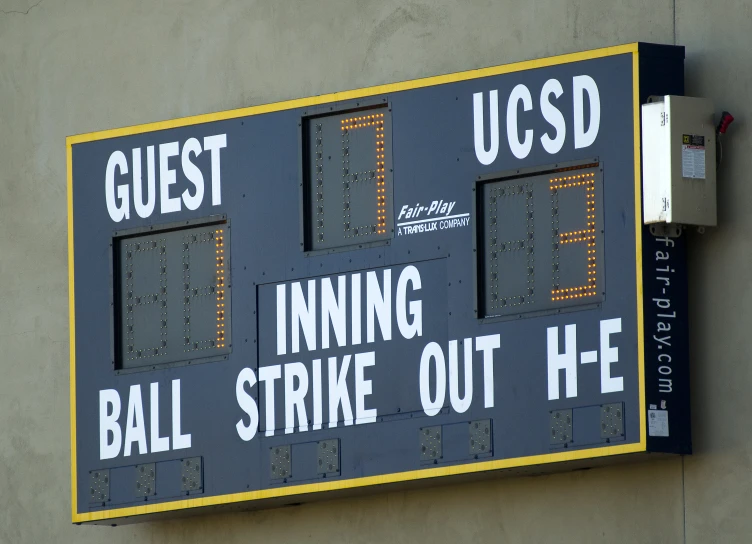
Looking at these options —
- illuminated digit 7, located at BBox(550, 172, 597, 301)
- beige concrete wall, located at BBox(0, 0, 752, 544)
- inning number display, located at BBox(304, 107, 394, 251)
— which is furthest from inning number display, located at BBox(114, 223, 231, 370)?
illuminated digit 7, located at BBox(550, 172, 597, 301)

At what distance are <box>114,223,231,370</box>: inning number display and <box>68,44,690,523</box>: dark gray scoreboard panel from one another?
0.5 inches

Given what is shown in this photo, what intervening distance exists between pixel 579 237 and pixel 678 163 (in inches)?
23.7

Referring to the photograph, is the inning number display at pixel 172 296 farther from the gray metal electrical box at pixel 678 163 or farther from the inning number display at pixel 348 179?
the gray metal electrical box at pixel 678 163

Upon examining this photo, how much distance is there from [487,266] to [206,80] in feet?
9.23

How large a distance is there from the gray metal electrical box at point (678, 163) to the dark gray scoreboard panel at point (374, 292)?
8 centimetres

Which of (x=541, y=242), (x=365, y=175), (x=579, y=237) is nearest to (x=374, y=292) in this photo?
(x=365, y=175)

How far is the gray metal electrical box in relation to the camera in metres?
9.79

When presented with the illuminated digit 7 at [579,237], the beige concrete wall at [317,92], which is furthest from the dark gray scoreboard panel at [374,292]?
the beige concrete wall at [317,92]

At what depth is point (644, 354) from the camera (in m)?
9.70

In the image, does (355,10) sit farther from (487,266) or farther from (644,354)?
(644,354)

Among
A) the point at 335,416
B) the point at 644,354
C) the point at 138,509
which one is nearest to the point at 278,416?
the point at 335,416

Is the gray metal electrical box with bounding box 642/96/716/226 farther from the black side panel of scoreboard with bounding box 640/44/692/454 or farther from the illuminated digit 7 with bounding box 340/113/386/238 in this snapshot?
the illuminated digit 7 with bounding box 340/113/386/238

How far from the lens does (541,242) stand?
398 inches

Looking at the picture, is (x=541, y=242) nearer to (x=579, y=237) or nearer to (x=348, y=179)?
(x=579, y=237)
